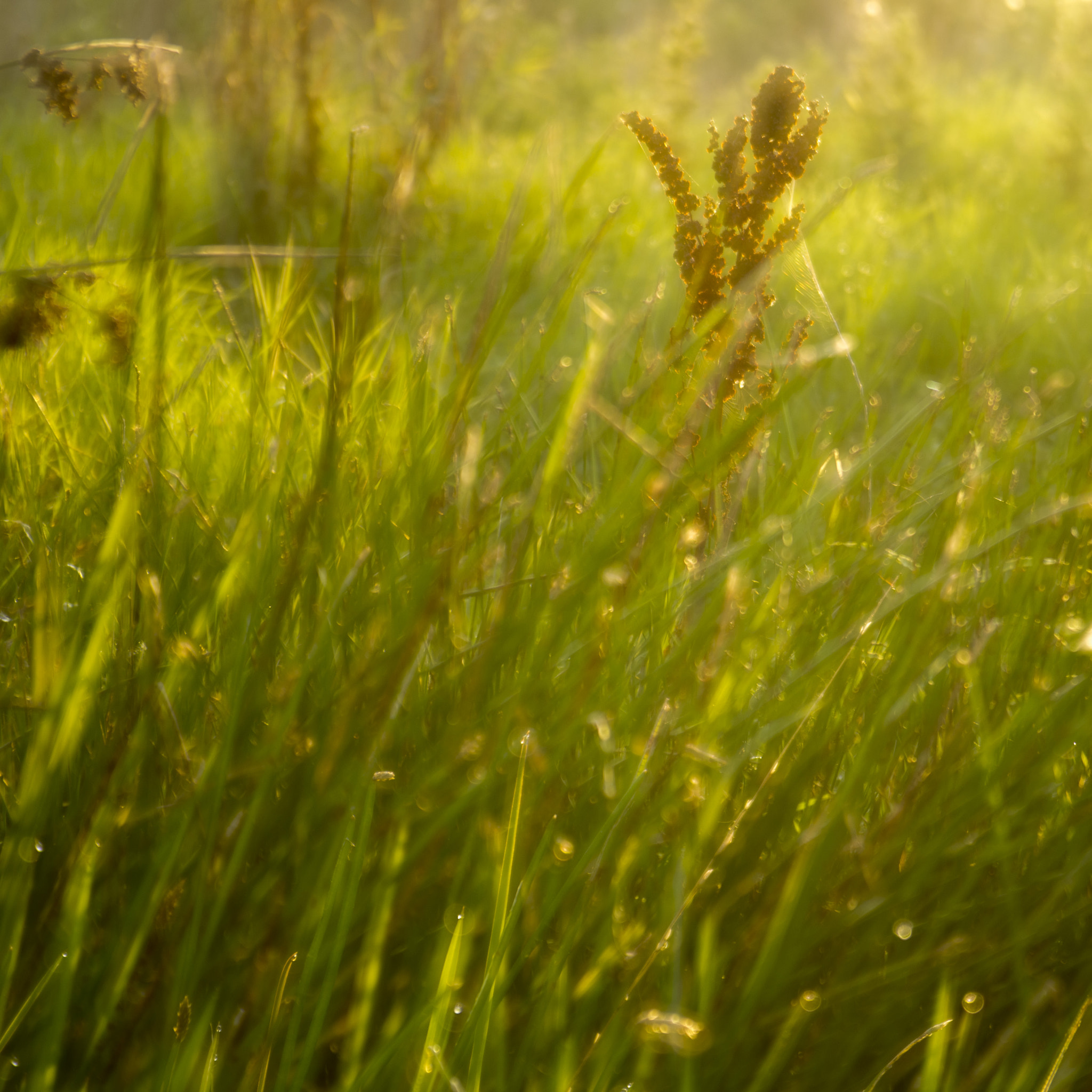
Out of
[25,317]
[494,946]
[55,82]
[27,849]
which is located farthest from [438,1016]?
[55,82]

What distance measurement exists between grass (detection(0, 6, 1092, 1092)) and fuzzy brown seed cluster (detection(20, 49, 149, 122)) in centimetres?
16

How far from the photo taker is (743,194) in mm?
1305

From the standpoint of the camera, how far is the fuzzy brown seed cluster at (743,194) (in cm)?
125

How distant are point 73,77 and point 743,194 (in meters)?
0.78

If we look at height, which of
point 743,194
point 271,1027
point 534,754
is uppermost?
point 743,194

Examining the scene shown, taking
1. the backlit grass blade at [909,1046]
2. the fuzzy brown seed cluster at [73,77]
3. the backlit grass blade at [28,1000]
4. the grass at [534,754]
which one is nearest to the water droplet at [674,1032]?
the grass at [534,754]

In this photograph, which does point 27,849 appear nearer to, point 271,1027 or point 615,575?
point 271,1027

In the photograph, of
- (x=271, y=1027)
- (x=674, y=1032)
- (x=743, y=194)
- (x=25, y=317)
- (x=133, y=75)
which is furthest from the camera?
(x=743, y=194)

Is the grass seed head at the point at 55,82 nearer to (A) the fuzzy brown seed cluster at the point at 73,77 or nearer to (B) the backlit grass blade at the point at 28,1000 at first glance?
(A) the fuzzy brown seed cluster at the point at 73,77

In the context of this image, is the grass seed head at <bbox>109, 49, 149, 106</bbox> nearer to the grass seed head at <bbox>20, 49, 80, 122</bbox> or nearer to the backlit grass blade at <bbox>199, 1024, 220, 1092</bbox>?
the grass seed head at <bbox>20, 49, 80, 122</bbox>

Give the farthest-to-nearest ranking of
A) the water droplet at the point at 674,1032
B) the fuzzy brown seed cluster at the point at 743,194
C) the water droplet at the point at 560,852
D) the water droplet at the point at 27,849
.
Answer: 1. the fuzzy brown seed cluster at the point at 743,194
2. the water droplet at the point at 560,852
3. the water droplet at the point at 27,849
4. the water droplet at the point at 674,1032

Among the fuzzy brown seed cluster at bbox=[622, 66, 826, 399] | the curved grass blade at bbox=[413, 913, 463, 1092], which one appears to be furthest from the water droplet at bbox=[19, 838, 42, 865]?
the fuzzy brown seed cluster at bbox=[622, 66, 826, 399]

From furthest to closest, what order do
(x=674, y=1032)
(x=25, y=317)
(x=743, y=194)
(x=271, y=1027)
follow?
(x=743, y=194)
(x=25, y=317)
(x=271, y=1027)
(x=674, y=1032)

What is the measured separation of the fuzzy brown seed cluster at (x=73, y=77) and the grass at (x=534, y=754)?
16 centimetres
